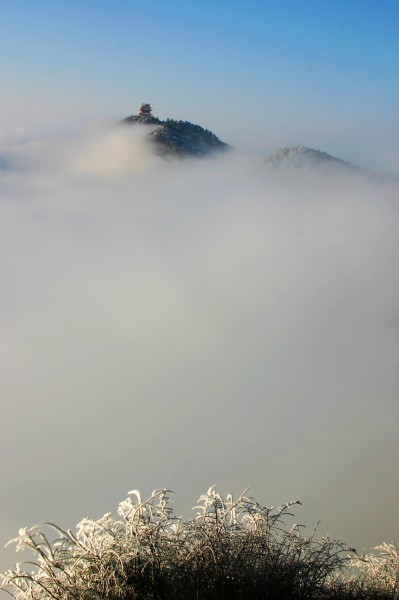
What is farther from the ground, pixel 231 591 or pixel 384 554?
pixel 384 554

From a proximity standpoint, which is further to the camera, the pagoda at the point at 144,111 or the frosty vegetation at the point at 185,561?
the pagoda at the point at 144,111

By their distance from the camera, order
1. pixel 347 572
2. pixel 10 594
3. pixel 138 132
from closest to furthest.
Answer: pixel 10 594 < pixel 347 572 < pixel 138 132

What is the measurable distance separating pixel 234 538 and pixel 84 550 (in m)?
1.44

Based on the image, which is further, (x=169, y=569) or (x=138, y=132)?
(x=138, y=132)

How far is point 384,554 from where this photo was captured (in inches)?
340

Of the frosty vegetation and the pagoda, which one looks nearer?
the frosty vegetation

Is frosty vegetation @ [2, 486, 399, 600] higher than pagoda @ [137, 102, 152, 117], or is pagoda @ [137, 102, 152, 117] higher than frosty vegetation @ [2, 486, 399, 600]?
pagoda @ [137, 102, 152, 117]

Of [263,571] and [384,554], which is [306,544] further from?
[384,554]

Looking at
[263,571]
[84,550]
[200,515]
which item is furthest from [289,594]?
[84,550]

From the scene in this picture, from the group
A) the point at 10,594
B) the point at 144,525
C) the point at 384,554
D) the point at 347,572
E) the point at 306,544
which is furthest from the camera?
the point at 384,554

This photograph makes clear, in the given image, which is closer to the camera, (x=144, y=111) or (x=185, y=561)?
(x=185, y=561)

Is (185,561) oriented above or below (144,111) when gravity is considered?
below

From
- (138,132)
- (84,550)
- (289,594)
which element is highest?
(138,132)

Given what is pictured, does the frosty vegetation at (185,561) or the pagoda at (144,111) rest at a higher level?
the pagoda at (144,111)
